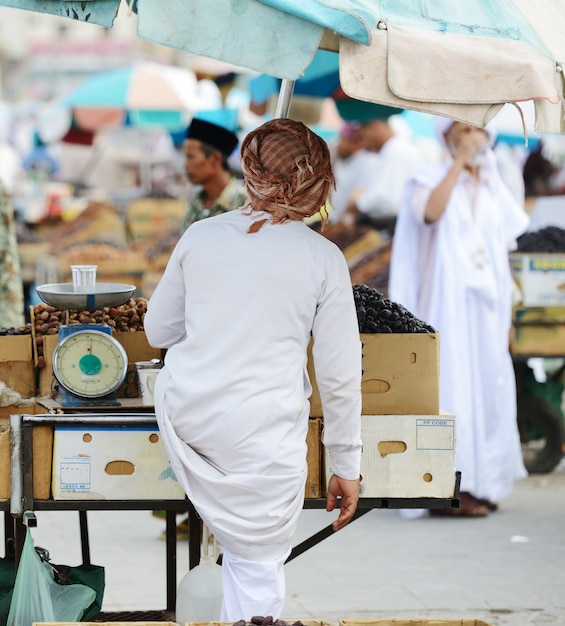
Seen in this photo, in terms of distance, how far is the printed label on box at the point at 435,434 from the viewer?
3.84 metres

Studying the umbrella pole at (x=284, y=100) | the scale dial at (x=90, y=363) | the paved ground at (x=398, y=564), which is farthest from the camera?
the paved ground at (x=398, y=564)

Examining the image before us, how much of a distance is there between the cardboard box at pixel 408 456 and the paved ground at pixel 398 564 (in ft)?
4.71

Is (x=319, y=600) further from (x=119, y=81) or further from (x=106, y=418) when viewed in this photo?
(x=119, y=81)

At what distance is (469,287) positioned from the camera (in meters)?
6.71

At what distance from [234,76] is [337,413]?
36.0 feet

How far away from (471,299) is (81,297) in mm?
3446

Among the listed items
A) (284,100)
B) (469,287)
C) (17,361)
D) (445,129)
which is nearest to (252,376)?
(17,361)

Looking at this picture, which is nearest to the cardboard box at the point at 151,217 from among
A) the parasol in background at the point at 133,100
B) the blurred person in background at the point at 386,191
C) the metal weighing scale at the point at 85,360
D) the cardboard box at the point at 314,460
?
the parasol in background at the point at 133,100

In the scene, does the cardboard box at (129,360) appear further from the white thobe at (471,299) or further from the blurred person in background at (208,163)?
the white thobe at (471,299)

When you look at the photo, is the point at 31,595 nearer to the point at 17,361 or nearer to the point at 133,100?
the point at 17,361

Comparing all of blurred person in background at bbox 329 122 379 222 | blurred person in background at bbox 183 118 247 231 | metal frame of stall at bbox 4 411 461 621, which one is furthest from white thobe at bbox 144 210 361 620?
blurred person in background at bbox 329 122 379 222

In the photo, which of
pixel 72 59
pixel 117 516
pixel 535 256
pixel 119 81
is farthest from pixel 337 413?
pixel 72 59

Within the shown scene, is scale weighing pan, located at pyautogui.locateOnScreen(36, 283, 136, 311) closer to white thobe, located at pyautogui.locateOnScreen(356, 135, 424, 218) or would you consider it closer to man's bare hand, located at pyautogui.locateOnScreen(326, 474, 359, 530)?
man's bare hand, located at pyautogui.locateOnScreen(326, 474, 359, 530)

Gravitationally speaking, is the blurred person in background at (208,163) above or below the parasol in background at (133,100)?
below
